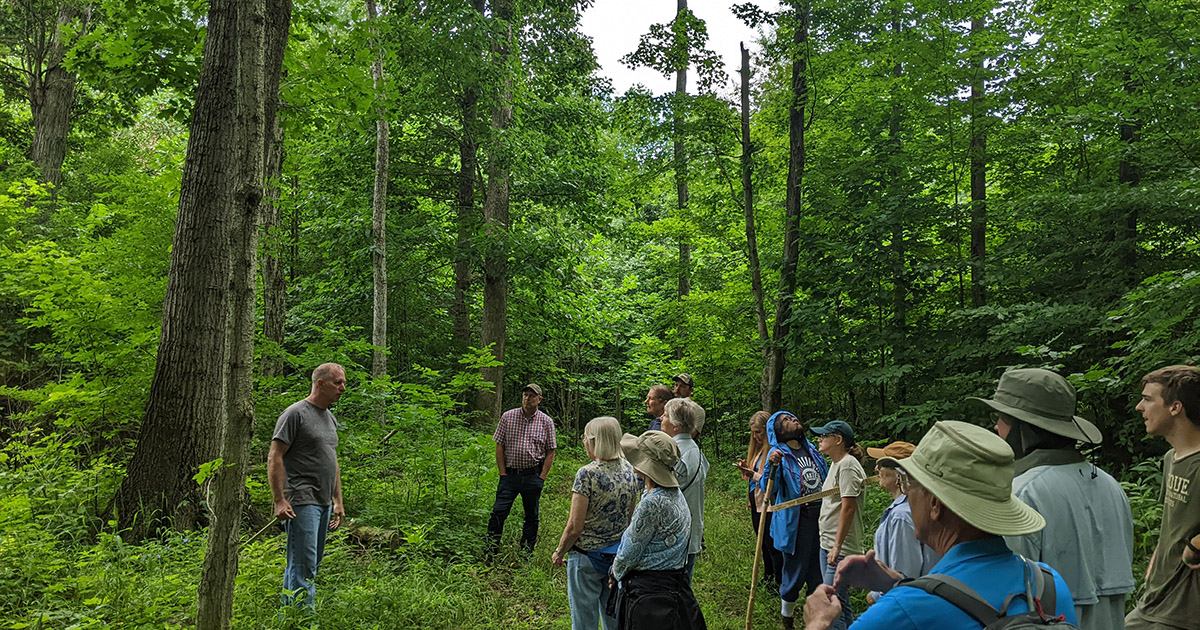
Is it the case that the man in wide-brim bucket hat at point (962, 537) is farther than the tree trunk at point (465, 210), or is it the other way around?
the tree trunk at point (465, 210)

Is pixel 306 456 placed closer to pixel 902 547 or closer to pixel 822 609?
pixel 902 547

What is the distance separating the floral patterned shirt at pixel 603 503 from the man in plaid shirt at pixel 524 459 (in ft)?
8.91

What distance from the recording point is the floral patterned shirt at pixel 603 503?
163 inches

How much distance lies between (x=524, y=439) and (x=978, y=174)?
27.1ft

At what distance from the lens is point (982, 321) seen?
917 centimetres

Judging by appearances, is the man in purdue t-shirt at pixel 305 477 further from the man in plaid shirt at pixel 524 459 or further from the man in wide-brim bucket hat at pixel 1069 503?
the man in wide-brim bucket hat at pixel 1069 503

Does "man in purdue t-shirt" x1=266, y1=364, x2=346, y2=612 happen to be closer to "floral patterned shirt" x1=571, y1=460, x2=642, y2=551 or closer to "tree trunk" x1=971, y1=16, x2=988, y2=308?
"floral patterned shirt" x1=571, y1=460, x2=642, y2=551

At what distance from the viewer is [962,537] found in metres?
1.65

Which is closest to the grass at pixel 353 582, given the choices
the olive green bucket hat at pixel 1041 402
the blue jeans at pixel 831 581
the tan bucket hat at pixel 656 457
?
the blue jeans at pixel 831 581

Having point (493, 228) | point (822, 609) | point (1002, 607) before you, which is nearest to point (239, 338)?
point (822, 609)

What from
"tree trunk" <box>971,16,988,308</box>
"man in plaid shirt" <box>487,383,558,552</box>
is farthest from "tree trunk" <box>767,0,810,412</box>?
"man in plaid shirt" <box>487,383,558,552</box>

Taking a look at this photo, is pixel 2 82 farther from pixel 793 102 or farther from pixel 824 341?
pixel 824 341

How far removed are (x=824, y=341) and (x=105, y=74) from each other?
34.2ft

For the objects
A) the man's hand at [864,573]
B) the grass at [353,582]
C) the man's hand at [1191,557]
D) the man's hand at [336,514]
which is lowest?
the grass at [353,582]
